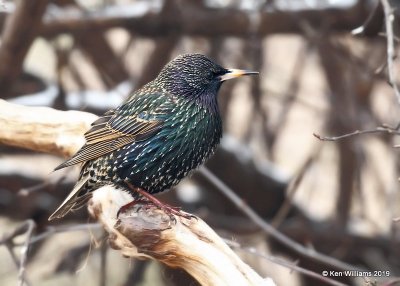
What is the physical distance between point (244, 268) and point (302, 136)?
5.19m

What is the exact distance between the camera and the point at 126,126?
4.80m

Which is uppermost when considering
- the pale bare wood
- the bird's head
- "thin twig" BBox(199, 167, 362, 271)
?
the bird's head

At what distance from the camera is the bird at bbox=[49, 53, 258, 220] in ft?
15.2

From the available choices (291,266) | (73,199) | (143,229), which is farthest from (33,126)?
(291,266)

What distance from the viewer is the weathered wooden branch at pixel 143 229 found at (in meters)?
3.77

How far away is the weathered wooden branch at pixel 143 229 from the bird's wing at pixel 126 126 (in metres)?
0.18

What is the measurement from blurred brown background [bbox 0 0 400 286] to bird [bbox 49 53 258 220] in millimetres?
1773

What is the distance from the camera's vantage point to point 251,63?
7.43 metres

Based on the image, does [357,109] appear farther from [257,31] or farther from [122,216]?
[122,216]

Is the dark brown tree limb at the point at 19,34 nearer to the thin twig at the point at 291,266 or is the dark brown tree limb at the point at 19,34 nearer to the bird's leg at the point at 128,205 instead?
the bird's leg at the point at 128,205

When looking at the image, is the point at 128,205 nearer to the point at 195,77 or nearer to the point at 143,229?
the point at 143,229

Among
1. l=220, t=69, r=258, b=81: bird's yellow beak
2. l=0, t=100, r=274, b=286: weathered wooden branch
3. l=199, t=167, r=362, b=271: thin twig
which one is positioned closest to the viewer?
l=0, t=100, r=274, b=286: weathered wooden branch

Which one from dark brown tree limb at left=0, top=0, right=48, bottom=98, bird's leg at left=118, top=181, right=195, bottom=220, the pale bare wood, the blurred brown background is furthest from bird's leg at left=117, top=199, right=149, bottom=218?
the blurred brown background

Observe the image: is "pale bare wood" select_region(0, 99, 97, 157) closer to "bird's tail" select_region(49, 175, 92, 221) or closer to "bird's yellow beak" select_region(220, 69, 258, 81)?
"bird's tail" select_region(49, 175, 92, 221)
